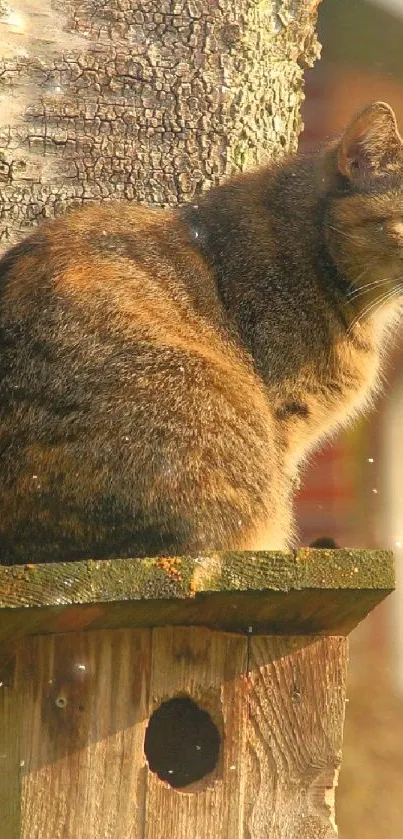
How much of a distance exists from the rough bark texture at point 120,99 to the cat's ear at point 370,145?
36 centimetres

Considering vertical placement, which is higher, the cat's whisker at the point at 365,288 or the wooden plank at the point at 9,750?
the cat's whisker at the point at 365,288

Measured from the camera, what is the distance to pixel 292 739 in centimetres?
287

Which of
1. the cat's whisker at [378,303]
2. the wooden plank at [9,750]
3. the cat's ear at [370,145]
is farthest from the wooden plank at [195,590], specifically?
the cat's ear at [370,145]

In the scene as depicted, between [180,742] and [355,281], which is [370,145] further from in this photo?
[180,742]

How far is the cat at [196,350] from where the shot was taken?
2980 millimetres

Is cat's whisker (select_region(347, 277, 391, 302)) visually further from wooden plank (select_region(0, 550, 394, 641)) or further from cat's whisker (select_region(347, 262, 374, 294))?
wooden plank (select_region(0, 550, 394, 641))

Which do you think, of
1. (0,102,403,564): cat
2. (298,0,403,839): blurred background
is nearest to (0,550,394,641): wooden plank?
(0,102,403,564): cat

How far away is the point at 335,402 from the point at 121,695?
1.25 m

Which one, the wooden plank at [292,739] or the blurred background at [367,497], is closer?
the wooden plank at [292,739]

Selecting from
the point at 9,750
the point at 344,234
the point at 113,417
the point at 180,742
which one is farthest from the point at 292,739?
the point at 344,234

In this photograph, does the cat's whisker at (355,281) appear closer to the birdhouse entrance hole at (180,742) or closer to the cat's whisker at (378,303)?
the cat's whisker at (378,303)

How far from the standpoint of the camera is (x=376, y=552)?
2.68 meters

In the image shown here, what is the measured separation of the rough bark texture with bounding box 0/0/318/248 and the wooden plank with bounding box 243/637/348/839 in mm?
1590

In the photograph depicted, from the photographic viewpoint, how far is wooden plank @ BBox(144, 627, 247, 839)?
9.11ft
